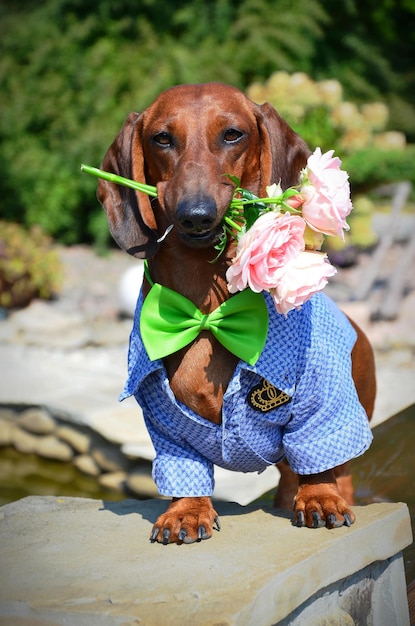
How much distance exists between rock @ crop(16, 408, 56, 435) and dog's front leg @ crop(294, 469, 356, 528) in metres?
2.98

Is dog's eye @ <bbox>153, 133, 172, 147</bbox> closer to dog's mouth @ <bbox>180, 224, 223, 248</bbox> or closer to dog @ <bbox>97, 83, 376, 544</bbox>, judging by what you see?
dog @ <bbox>97, 83, 376, 544</bbox>

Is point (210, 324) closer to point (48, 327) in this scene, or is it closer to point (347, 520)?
point (347, 520)

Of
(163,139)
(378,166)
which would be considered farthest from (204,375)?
(378,166)

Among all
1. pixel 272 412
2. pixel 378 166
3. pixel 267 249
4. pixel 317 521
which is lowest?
Result: pixel 378 166

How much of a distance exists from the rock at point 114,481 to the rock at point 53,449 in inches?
15.6

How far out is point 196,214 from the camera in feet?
6.64

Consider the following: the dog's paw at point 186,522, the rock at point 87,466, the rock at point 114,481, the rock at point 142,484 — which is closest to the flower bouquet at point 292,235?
the dog's paw at point 186,522

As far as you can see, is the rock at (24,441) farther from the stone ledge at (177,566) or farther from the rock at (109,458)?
the stone ledge at (177,566)

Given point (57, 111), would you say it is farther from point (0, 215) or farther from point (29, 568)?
Answer: point (29, 568)

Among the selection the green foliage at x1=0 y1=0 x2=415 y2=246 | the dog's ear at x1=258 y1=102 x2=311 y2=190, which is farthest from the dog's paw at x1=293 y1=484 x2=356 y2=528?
the green foliage at x1=0 y1=0 x2=415 y2=246

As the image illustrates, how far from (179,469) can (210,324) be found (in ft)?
1.50

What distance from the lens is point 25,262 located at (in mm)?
7387

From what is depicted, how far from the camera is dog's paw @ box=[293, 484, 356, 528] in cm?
225

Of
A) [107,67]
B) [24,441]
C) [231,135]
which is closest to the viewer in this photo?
[231,135]
